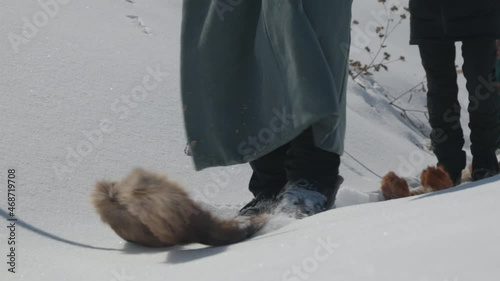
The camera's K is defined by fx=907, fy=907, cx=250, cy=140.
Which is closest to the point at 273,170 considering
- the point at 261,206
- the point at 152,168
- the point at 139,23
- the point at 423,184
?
the point at 261,206

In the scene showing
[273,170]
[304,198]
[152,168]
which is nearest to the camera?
[304,198]

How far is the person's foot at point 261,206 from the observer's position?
2330 millimetres

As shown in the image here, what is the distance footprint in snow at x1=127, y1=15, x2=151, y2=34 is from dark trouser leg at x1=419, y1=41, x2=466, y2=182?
4.07 ft

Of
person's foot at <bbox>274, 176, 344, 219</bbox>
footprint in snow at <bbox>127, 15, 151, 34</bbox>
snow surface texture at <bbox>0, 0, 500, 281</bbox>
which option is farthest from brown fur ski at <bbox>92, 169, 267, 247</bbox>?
footprint in snow at <bbox>127, 15, 151, 34</bbox>

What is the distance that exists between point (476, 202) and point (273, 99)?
94 centimetres

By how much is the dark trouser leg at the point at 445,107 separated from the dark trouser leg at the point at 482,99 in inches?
2.1

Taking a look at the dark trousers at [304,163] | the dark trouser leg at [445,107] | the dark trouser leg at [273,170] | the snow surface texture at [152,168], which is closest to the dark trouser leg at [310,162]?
the dark trousers at [304,163]

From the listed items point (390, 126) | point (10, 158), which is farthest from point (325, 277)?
point (390, 126)

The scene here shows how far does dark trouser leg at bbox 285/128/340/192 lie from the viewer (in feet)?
7.70

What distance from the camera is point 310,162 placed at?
7.74 feet

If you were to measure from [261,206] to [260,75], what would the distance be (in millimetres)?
344

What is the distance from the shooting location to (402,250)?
128 cm

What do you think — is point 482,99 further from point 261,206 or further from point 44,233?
point 44,233

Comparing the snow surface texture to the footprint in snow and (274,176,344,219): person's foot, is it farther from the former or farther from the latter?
(274,176,344,219): person's foot
